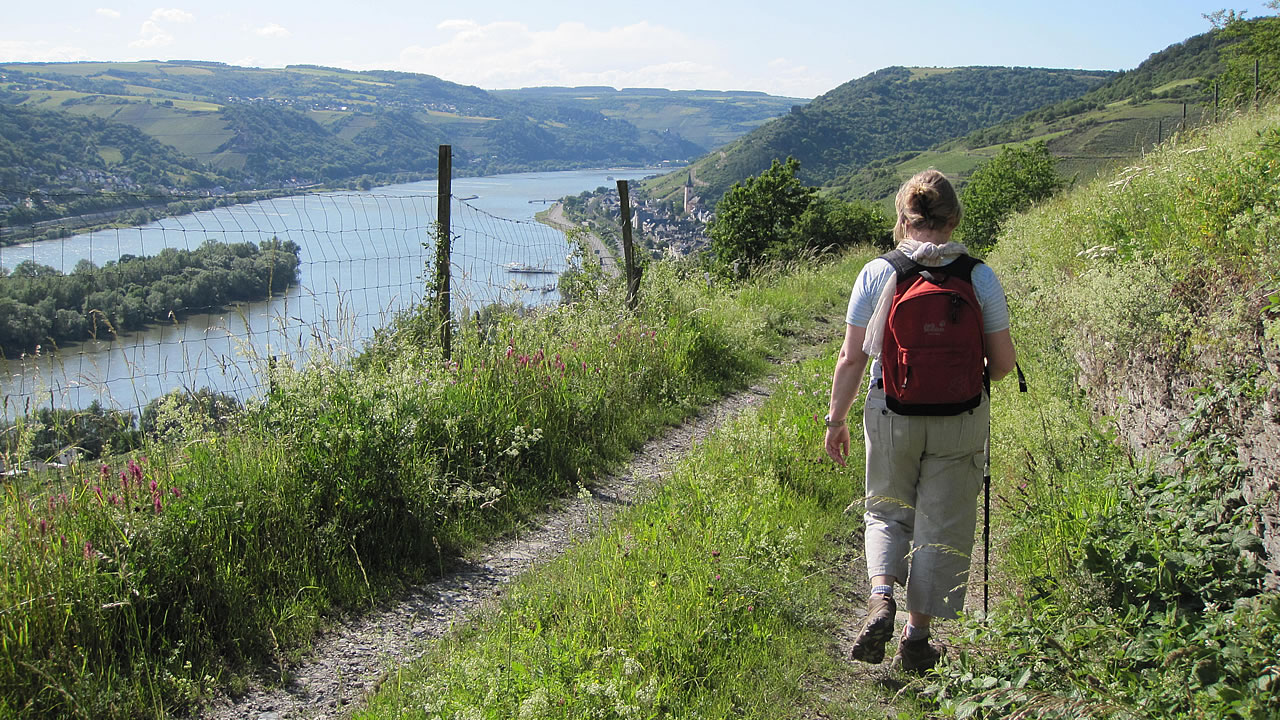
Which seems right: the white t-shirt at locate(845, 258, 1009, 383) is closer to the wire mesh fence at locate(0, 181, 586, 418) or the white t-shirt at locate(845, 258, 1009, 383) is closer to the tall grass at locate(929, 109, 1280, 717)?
the tall grass at locate(929, 109, 1280, 717)

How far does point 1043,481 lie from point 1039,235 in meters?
6.26

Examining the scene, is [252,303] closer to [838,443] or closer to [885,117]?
[838,443]

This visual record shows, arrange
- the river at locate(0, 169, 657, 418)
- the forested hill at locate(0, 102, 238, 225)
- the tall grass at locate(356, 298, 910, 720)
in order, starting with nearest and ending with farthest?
the tall grass at locate(356, 298, 910, 720), the river at locate(0, 169, 657, 418), the forested hill at locate(0, 102, 238, 225)

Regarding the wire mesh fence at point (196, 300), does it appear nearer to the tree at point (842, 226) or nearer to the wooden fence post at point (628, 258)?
the wooden fence post at point (628, 258)

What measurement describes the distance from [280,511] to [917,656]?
3.13 m

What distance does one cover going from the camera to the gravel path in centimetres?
303

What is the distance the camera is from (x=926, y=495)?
3.11 m

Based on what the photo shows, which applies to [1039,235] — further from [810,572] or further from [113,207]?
[113,207]

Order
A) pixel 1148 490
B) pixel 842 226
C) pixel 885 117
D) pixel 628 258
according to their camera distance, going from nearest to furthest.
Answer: pixel 1148 490 → pixel 628 258 → pixel 842 226 → pixel 885 117

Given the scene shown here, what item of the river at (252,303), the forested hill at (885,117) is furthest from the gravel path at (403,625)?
the forested hill at (885,117)

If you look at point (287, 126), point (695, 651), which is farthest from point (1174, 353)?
point (287, 126)

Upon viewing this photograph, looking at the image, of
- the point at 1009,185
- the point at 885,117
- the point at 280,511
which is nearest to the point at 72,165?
the point at 280,511

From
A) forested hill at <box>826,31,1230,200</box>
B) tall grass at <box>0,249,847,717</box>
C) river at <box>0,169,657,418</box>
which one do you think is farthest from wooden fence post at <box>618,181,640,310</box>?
forested hill at <box>826,31,1230,200</box>

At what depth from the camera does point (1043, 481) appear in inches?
159
